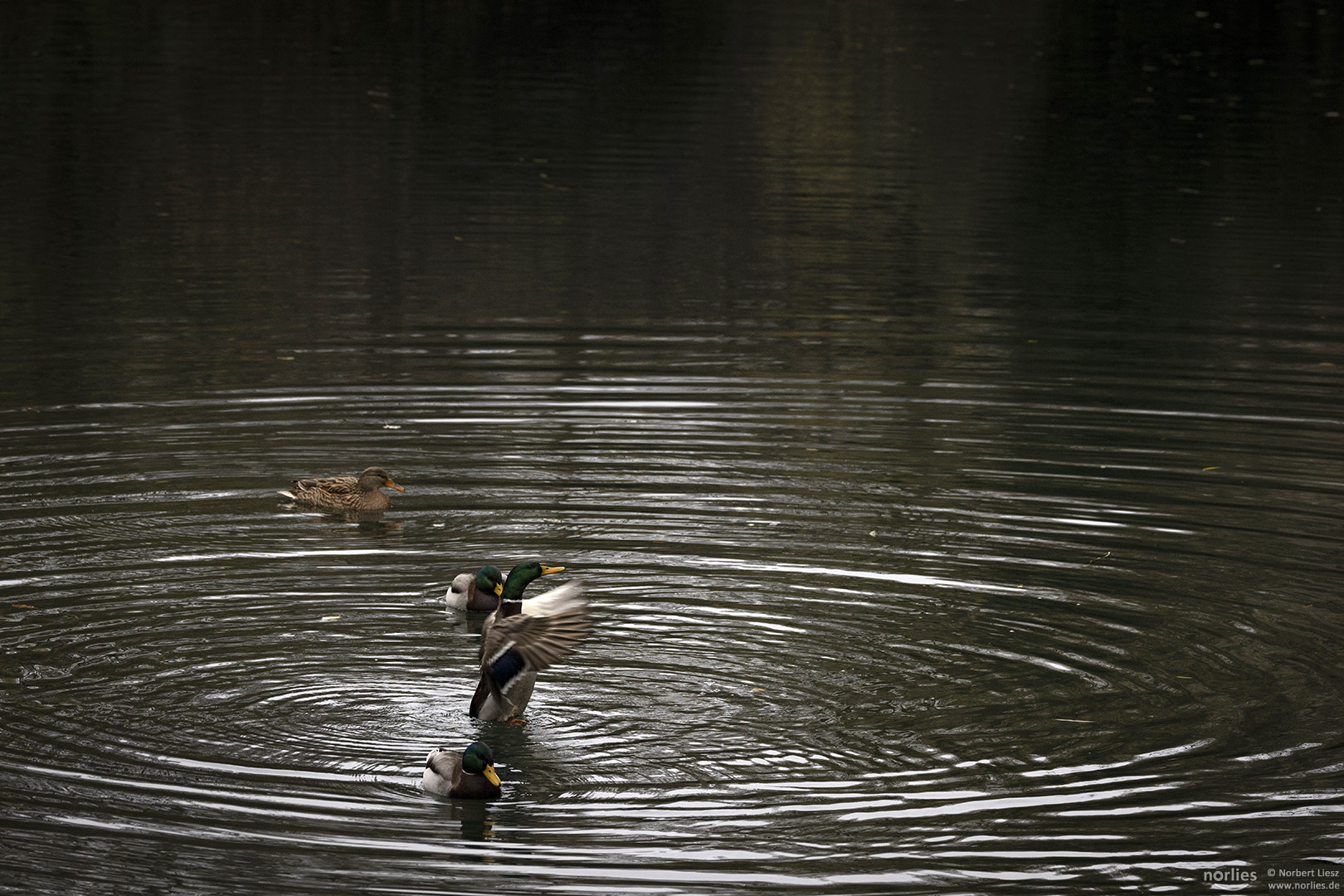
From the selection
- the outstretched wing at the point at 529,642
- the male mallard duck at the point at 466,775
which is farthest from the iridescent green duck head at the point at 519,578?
the male mallard duck at the point at 466,775

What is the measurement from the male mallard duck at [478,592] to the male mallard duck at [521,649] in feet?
5.92

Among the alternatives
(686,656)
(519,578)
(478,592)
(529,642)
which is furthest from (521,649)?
(478,592)

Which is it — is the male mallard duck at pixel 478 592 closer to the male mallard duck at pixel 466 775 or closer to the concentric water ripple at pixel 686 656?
the concentric water ripple at pixel 686 656

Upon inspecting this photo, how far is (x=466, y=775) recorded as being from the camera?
8.22m

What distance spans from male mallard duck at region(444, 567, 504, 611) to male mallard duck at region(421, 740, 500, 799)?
266cm

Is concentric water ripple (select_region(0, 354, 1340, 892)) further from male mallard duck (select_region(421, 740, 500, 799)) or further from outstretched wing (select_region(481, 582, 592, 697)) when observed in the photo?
outstretched wing (select_region(481, 582, 592, 697))

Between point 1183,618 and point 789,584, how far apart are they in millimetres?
2369

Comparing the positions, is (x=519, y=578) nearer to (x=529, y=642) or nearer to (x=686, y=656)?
(x=686, y=656)

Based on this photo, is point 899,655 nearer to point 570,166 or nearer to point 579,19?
point 570,166

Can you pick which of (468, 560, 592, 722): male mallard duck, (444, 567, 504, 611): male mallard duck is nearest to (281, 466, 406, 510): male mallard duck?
(444, 567, 504, 611): male mallard duck

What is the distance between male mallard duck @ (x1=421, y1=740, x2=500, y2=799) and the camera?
26.8ft

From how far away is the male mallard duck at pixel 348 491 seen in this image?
43.2 ft

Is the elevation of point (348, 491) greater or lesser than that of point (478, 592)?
greater

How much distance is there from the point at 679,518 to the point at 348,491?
240 centimetres
